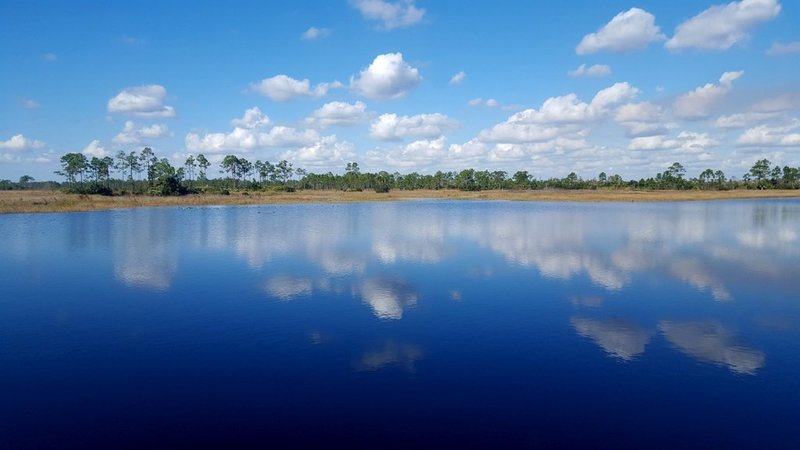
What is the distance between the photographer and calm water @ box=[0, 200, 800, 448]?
8.65m

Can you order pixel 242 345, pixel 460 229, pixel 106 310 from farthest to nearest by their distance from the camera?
pixel 460 229 < pixel 106 310 < pixel 242 345

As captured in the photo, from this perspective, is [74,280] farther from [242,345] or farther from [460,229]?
[460,229]

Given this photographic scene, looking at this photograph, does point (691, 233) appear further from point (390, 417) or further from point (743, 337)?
point (390, 417)

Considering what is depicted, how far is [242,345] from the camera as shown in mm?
12617

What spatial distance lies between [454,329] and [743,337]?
24.5ft

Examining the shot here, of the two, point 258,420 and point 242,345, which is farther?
point 242,345

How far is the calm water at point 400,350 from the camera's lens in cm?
865

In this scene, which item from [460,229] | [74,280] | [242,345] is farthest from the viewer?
[460,229]

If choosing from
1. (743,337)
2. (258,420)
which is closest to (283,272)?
(258,420)

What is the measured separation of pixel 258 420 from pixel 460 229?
31.8 m

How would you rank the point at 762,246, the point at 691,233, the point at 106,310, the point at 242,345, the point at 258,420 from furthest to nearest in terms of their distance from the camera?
1. the point at 691,233
2. the point at 762,246
3. the point at 106,310
4. the point at 242,345
5. the point at 258,420

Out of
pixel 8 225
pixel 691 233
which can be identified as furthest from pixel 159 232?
pixel 691 233

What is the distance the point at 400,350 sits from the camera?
12266 mm

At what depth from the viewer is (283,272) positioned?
21.9 m
